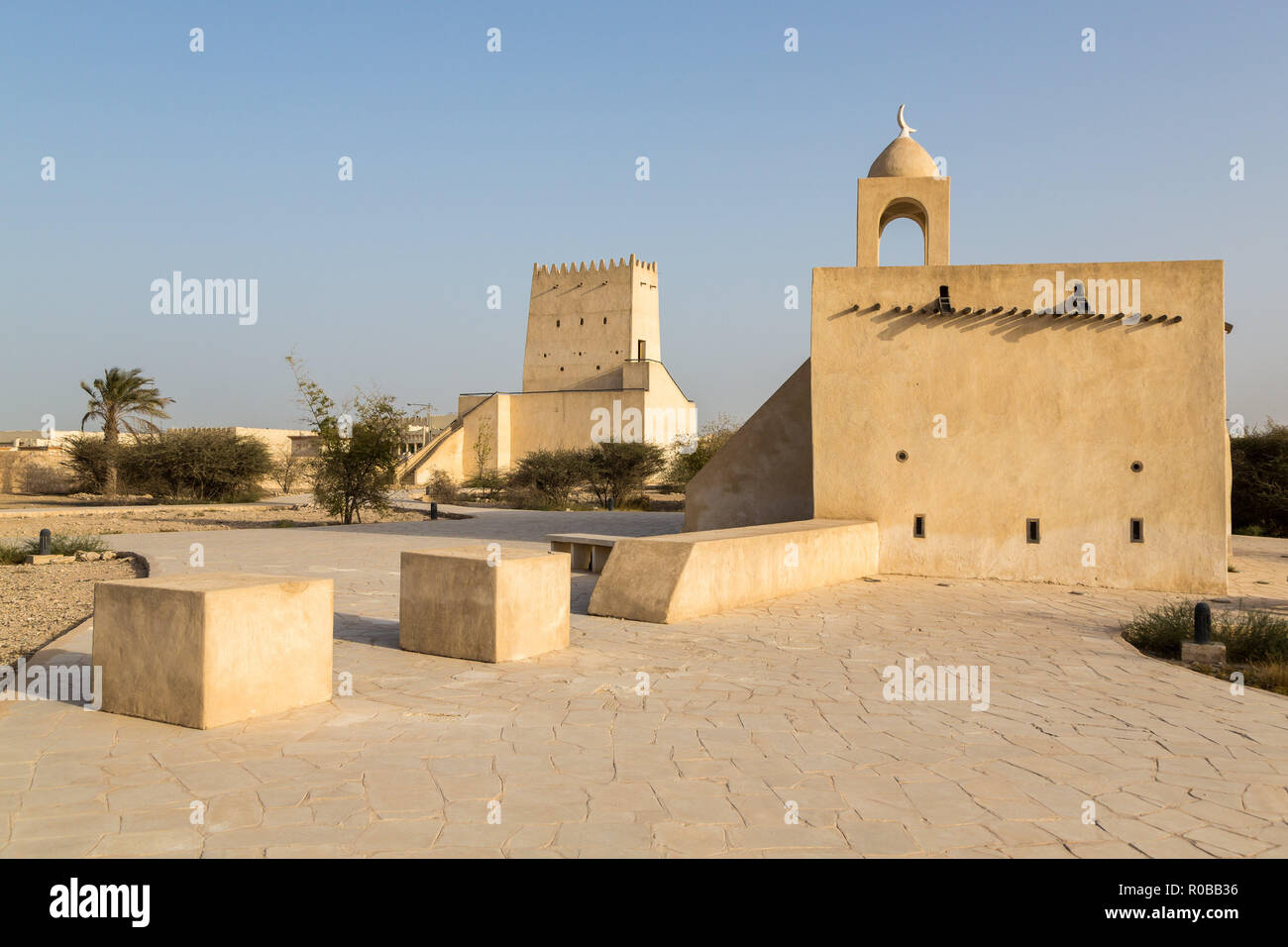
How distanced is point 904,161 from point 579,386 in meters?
39.1

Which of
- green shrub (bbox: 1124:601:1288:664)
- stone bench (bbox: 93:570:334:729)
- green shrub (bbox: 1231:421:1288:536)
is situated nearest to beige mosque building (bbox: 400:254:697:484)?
green shrub (bbox: 1231:421:1288:536)

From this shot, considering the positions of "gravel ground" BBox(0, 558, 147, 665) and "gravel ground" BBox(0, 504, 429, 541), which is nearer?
"gravel ground" BBox(0, 558, 147, 665)

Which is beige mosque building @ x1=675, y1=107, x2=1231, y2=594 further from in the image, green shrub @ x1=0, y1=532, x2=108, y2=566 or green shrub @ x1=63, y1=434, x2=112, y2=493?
green shrub @ x1=63, y1=434, x2=112, y2=493

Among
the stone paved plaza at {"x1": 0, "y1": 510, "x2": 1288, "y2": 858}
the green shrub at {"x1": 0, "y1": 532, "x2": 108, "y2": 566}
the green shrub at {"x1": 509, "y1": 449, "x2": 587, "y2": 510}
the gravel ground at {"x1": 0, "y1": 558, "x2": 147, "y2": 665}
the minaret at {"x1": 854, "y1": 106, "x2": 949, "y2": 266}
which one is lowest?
the stone paved plaza at {"x1": 0, "y1": 510, "x2": 1288, "y2": 858}

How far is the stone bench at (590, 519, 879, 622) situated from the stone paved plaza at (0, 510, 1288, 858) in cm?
97

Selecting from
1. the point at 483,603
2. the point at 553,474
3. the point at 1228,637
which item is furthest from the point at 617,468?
the point at 483,603

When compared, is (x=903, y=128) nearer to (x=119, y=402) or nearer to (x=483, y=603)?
(x=483, y=603)

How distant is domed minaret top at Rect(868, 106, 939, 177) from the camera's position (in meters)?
14.5

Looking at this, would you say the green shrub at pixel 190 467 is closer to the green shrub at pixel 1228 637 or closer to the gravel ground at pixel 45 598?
the gravel ground at pixel 45 598

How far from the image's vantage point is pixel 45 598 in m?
10.5

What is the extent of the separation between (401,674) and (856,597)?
5.66m

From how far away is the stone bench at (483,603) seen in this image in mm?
7043

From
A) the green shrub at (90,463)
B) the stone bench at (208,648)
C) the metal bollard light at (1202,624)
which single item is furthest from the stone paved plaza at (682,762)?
the green shrub at (90,463)
